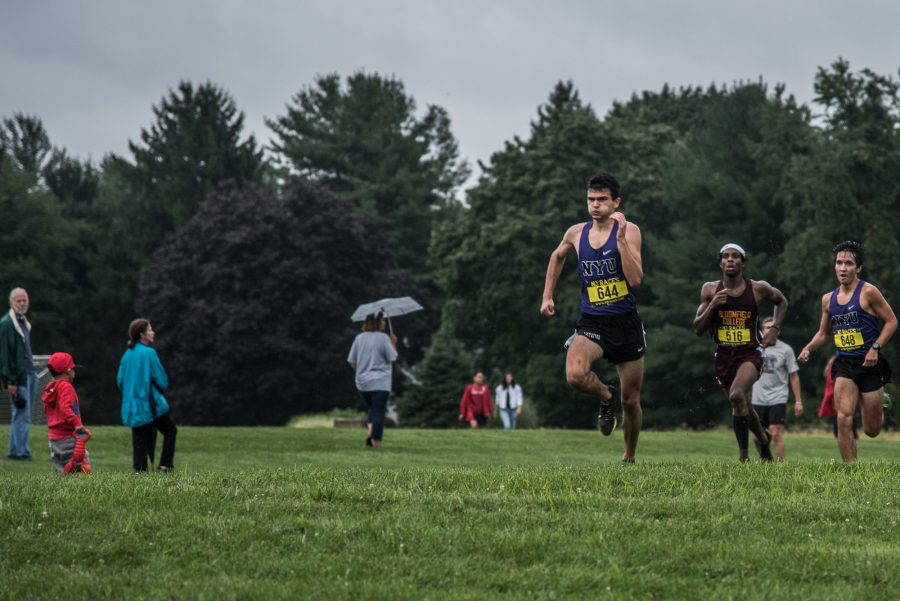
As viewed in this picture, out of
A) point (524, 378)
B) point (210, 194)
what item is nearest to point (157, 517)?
point (524, 378)

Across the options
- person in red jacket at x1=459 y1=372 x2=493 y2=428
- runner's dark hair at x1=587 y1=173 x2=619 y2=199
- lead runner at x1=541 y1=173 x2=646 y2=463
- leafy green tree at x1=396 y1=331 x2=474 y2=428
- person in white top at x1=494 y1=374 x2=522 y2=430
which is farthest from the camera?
leafy green tree at x1=396 y1=331 x2=474 y2=428

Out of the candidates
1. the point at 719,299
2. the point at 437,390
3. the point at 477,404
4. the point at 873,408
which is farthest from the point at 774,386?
Result: the point at 437,390

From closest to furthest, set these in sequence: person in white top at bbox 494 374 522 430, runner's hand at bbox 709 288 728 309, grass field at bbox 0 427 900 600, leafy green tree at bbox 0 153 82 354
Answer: grass field at bbox 0 427 900 600
runner's hand at bbox 709 288 728 309
person in white top at bbox 494 374 522 430
leafy green tree at bbox 0 153 82 354

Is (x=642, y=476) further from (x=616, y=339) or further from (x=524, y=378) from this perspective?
(x=524, y=378)

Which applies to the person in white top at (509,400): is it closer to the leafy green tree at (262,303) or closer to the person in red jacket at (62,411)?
the leafy green tree at (262,303)

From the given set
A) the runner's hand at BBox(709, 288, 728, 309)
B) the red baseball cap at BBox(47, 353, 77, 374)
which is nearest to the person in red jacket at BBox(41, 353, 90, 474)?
the red baseball cap at BBox(47, 353, 77, 374)

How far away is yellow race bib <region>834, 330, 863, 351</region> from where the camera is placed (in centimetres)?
1405

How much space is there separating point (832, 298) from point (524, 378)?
46862mm

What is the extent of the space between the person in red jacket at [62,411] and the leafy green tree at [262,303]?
4627 centimetres

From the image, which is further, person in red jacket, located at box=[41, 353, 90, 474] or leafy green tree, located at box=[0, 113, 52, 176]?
leafy green tree, located at box=[0, 113, 52, 176]

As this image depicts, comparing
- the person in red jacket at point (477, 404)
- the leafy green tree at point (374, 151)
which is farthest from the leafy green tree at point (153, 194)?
the person in red jacket at point (477, 404)

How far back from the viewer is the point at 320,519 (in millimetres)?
8977

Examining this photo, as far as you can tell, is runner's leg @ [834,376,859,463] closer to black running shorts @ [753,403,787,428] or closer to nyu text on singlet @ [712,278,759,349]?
nyu text on singlet @ [712,278,759,349]

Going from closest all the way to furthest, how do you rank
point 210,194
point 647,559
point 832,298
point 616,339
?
point 647,559, point 616,339, point 832,298, point 210,194
